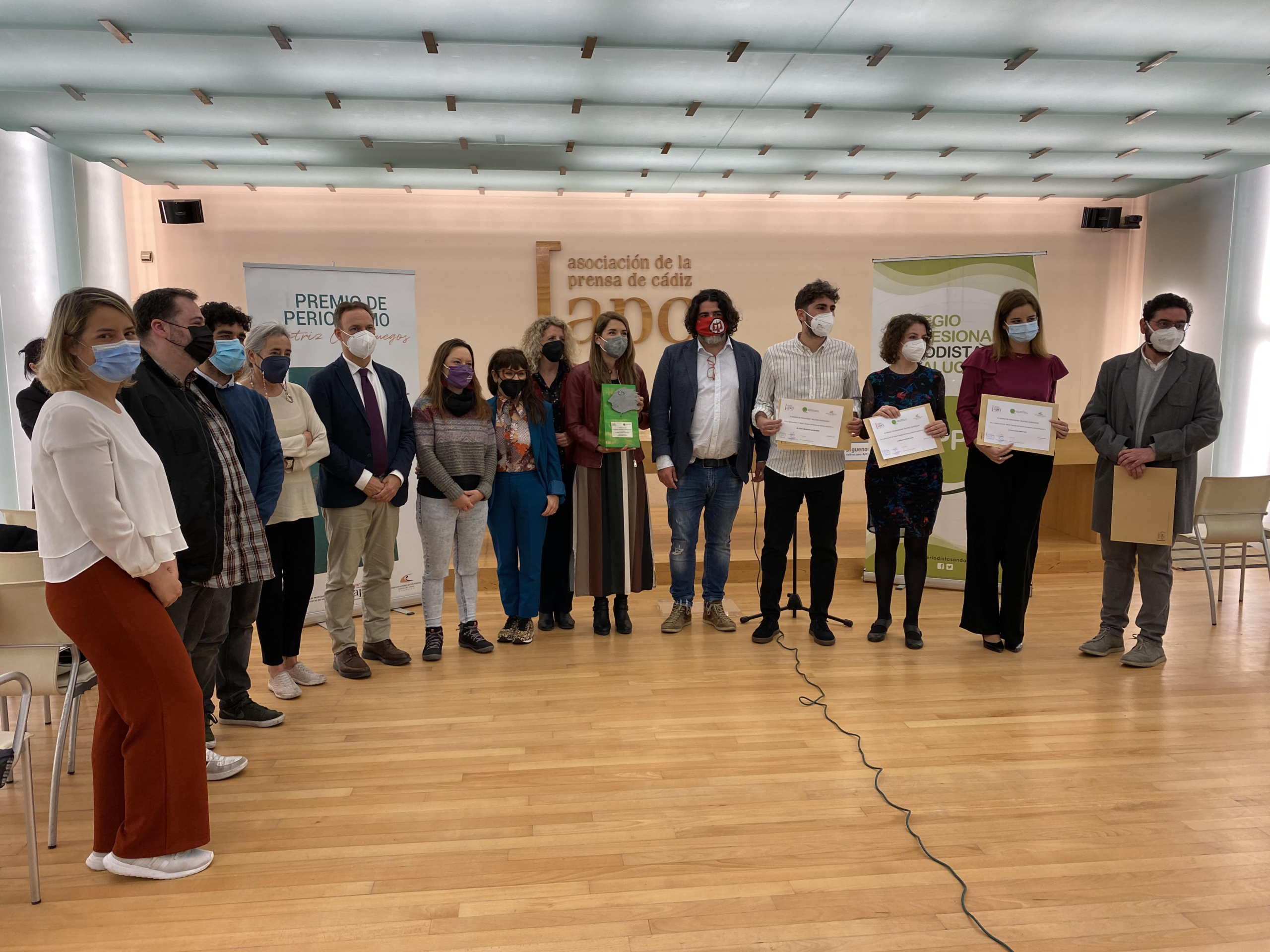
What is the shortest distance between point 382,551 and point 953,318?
3930 millimetres

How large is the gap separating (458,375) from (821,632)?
7.65 ft

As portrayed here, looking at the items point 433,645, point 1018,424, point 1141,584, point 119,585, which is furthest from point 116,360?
point 1141,584

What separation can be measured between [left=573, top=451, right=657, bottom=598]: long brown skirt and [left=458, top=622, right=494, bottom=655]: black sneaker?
58 centimetres

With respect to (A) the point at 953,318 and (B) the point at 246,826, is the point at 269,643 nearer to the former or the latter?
(B) the point at 246,826

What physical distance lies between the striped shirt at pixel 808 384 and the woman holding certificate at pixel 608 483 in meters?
0.71

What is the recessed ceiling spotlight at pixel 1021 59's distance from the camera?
14.8 ft

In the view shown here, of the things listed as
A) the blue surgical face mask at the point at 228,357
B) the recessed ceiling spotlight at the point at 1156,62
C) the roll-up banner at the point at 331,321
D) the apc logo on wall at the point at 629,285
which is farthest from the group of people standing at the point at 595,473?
the apc logo on wall at the point at 629,285

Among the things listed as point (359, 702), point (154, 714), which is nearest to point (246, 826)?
point (154, 714)

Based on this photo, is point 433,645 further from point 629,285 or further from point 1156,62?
point 1156,62

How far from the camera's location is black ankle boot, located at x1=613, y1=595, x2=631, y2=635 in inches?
177

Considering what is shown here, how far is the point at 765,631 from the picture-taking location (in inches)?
168

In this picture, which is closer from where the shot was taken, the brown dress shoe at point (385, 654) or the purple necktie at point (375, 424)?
the purple necktie at point (375, 424)

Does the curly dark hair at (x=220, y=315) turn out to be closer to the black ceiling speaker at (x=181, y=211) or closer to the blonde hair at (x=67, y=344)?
the blonde hair at (x=67, y=344)

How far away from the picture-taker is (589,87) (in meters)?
5.03
